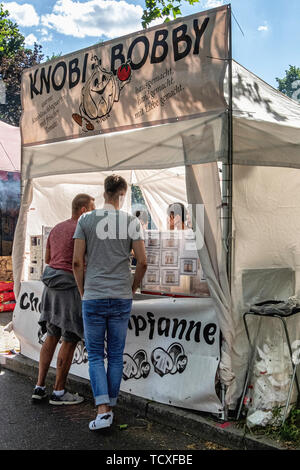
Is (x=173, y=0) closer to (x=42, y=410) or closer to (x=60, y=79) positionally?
(x=60, y=79)

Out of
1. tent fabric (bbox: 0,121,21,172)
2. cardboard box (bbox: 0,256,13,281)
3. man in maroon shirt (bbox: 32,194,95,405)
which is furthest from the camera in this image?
tent fabric (bbox: 0,121,21,172)

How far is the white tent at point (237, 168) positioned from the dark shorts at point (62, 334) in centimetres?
141

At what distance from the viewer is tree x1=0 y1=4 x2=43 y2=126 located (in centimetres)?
2396

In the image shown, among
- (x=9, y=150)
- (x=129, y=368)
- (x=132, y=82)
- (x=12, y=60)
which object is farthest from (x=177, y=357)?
(x=12, y=60)

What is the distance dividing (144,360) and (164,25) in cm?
313

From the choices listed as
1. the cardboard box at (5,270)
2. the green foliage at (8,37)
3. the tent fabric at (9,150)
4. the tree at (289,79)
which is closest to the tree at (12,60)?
the green foliage at (8,37)

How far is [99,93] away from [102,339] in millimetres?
2587

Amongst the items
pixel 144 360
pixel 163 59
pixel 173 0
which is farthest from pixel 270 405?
pixel 173 0

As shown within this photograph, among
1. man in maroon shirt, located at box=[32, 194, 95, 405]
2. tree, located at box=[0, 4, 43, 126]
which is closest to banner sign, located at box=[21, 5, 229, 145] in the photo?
man in maroon shirt, located at box=[32, 194, 95, 405]

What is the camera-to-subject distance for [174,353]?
4.31 metres

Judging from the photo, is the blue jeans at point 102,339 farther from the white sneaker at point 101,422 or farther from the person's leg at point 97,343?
the white sneaker at point 101,422

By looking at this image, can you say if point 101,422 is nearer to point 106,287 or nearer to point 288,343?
point 106,287

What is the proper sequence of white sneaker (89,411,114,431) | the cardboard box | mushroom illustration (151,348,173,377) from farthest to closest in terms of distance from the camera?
the cardboard box
mushroom illustration (151,348,173,377)
white sneaker (89,411,114,431)

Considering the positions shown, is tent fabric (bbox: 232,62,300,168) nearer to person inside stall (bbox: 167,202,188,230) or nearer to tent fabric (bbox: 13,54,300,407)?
tent fabric (bbox: 13,54,300,407)
